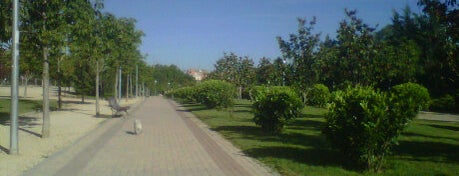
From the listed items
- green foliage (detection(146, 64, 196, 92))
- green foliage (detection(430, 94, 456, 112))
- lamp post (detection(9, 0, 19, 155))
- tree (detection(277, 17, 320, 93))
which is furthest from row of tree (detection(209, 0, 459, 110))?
green foliage (detection(146, 64, 196, 92))

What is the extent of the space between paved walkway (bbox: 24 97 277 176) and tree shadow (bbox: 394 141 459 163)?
11.8ft

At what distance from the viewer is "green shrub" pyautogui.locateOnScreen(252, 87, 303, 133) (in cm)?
1472

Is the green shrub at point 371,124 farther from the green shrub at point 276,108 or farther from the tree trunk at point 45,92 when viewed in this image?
the tree trunk at point 45,92

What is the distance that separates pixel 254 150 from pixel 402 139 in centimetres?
479

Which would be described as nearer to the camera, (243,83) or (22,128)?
(22,128)

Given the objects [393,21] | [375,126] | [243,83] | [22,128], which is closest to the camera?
[375,126]

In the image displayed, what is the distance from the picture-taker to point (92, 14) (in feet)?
46.7

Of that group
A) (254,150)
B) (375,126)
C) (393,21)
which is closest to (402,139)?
(254,150)

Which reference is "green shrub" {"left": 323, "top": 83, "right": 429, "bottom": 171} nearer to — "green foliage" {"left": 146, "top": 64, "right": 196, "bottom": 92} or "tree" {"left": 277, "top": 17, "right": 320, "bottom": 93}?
"tree" {"left": 277, "top": 17, "right": 320, "bottom": 93}

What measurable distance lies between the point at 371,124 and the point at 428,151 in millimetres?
3864

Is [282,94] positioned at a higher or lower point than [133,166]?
higher

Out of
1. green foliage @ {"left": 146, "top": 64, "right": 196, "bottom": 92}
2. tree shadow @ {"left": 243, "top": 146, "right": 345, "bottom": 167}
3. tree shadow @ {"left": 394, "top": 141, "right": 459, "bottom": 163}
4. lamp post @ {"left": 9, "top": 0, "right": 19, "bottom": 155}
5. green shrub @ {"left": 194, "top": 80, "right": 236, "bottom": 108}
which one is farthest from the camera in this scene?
green foliage @ {"left": 146, "top": 64, "right": 196, "bottom": 92}

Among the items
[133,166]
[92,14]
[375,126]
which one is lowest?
[133,166]

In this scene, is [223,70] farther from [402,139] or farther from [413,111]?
[413,111]
